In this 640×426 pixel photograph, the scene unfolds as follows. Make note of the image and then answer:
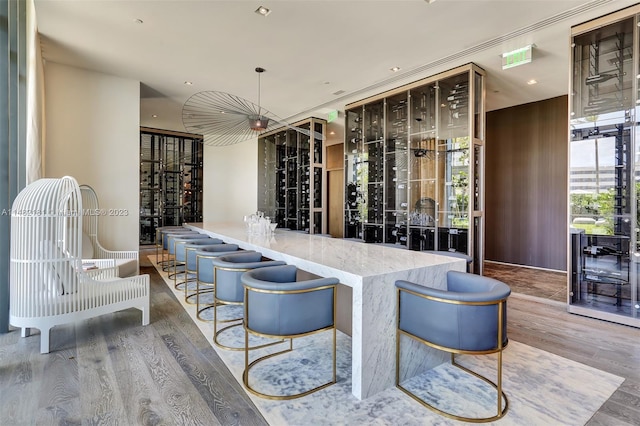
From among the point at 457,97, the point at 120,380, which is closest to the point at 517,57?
the point at 457,97

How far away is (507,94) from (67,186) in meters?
6.98

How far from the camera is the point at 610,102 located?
379 centimetres

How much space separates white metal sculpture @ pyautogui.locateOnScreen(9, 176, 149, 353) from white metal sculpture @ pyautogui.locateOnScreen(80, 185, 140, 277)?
61.8 inches

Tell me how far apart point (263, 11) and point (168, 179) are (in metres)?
7.35

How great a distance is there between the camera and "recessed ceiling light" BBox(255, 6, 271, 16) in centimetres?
360

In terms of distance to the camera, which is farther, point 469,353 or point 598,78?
point 598,78

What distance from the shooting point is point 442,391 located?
2281 millimetres

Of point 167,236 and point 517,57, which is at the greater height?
point 517,57

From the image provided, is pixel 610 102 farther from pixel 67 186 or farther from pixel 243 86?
pixel 67 186

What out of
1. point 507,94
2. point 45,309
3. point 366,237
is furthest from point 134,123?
point 507,94

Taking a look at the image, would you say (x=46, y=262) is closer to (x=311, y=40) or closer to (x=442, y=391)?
(x=442, y=391)

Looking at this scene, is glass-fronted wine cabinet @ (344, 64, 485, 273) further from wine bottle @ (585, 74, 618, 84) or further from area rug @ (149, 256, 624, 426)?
area rug @ (149, 256, 624, 426)

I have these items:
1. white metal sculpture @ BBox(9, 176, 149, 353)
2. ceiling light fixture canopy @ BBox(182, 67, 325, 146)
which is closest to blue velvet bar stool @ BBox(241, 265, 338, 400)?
white metal sculpture @ BBox(9, 176, 149, 353)

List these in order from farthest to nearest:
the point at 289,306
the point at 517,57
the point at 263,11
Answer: the point at 517,57 < the point at 263,11 < the point at 289,306
